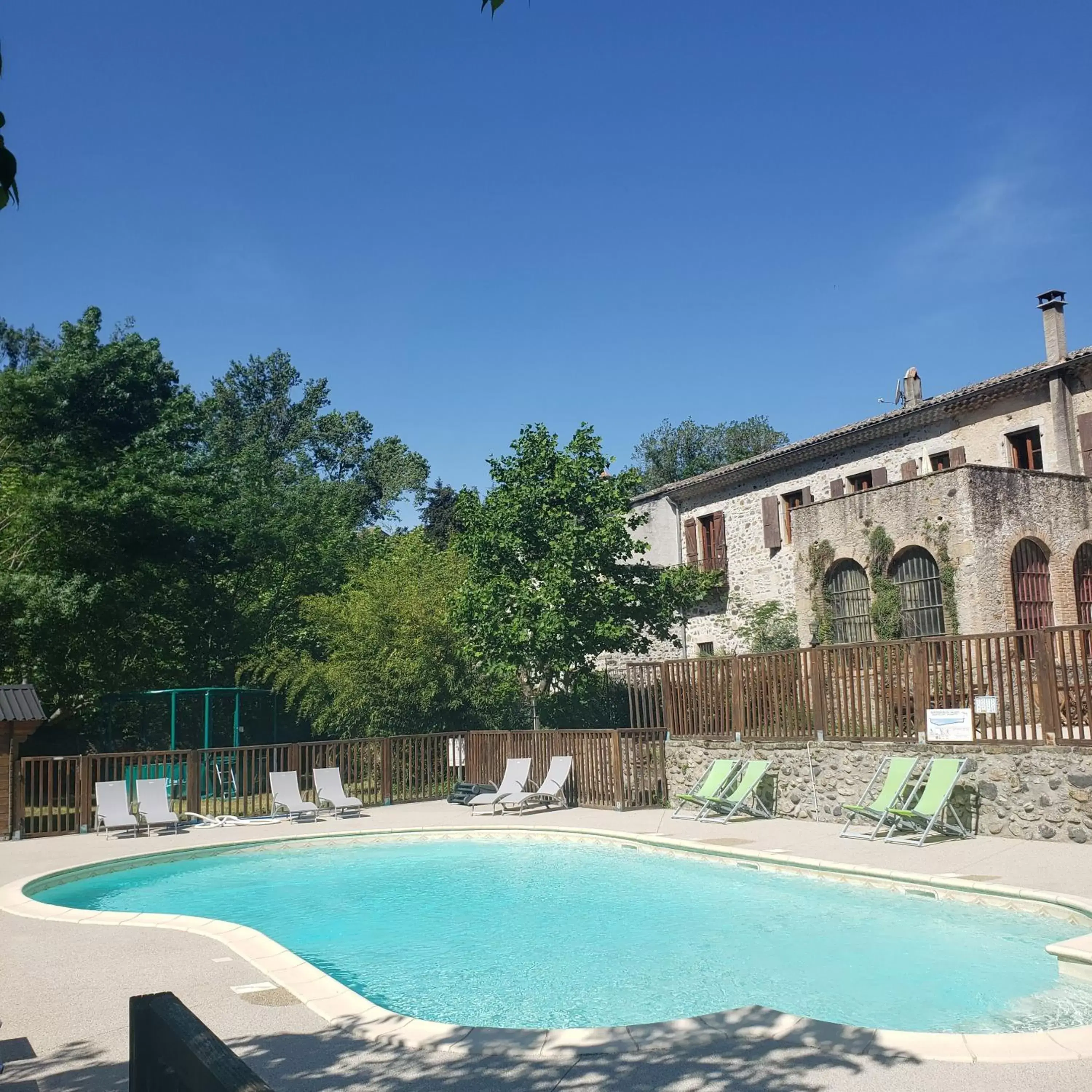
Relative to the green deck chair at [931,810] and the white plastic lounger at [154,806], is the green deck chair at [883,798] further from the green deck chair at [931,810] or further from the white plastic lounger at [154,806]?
the white plastic lounger at [154,806]

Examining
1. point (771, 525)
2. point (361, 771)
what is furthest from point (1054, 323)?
point (361, 771)

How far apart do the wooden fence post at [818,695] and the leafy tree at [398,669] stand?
808 cm

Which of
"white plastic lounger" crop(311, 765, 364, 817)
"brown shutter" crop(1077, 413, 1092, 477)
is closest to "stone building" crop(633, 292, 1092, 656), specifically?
"brown shutter" crop(1077, 413, 1092, 477)

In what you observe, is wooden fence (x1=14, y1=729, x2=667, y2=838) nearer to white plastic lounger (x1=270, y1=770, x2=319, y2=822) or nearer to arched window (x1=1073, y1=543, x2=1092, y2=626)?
white plastic lounger (x1=270, y1=770, x2=319, y2=822)

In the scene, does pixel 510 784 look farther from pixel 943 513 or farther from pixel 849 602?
pixel 943 513

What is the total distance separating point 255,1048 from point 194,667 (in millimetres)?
23887

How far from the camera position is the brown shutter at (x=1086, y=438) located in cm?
2047

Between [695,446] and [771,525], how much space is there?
29055 mm

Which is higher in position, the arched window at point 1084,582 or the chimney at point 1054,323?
the chimney at point 1054,323

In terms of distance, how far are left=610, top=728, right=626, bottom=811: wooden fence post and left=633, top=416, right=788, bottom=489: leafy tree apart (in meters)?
35.0

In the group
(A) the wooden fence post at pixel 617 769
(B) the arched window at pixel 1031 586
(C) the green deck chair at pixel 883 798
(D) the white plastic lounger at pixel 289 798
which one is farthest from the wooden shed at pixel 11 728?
(B) the arched window at pixel 1031 586

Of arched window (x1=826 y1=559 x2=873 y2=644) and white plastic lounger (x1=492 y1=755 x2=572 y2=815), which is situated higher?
arched window (x1=826 y1=559 x2=873 y2=644)

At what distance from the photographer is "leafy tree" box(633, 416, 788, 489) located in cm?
5281

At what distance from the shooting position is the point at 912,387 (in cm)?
2773
